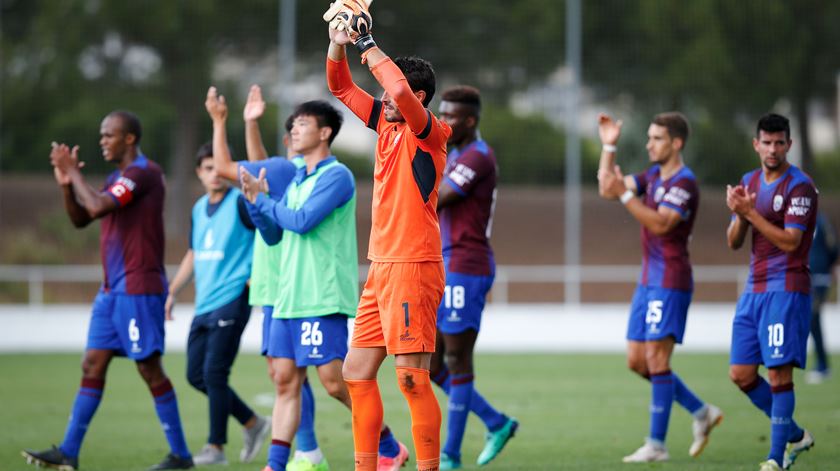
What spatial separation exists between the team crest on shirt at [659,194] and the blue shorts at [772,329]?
120 centimetres

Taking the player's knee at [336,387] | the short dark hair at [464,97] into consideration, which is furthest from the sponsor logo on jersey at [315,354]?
the short dark hair at [464,97]

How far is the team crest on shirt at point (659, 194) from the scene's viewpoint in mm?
8602

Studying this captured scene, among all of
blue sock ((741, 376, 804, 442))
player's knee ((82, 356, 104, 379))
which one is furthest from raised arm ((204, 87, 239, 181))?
blue sock ((741, 376, 804, 442))

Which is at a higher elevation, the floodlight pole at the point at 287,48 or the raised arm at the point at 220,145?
the floodlight pole at the point at 287,48

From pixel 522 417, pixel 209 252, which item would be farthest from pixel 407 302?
pixel 522 417

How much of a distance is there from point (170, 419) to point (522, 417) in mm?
3993

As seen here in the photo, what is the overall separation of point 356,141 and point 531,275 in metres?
4.05

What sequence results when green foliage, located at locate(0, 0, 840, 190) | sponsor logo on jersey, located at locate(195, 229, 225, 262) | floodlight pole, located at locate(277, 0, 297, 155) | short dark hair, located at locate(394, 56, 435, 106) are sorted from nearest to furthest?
short dark hair, located at locate(394, 56, 435, 106) < sponsor logo on jersey, located at locate(195, 229, 225, 262) < floodlight pole, located at locate(277, 0, 297, 155) < green foliage, located at locate(0, 0, 840, 190)

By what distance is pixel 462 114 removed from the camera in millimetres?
8414

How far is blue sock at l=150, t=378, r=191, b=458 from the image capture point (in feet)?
26.5

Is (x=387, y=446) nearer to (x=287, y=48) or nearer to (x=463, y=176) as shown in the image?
(x=463, y=176)

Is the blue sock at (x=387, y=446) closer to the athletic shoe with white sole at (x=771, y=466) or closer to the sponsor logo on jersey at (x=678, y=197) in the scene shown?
the athletic shoe with white sole at (x=771, y=466)

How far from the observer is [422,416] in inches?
237

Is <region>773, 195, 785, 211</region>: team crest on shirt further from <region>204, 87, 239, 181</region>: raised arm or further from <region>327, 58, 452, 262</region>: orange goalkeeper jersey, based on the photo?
<region>204, 87, 239, 181</region>: raised arm
